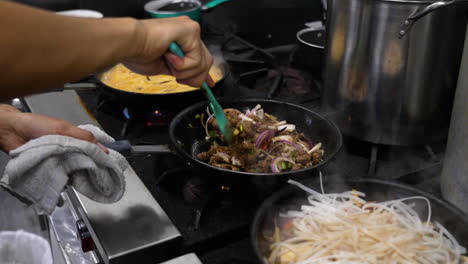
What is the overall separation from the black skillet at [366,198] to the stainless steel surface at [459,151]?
6.5 inches

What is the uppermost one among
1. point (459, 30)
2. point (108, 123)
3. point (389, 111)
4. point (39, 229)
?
point (459, 30)

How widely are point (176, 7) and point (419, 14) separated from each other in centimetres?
154

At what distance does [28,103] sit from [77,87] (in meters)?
0.25

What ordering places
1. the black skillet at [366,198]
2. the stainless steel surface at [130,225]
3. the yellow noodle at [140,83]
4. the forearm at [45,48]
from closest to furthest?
the forearm at [45,48] → the black skillet at [366,198] → the stainless steel surface at [130,225] → the yellow noodle at [140,83]

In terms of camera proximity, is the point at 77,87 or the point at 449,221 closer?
the point at 449,221

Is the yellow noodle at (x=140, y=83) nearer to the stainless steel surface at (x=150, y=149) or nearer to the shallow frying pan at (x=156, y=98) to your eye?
the shallow frying pan at (x=156, y=98)

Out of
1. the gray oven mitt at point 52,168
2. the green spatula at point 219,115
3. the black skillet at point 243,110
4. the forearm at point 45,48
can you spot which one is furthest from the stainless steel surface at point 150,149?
the forearm at point 45,48

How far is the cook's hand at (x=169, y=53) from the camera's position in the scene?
1127mm

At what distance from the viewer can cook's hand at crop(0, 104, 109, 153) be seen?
1.30 metres

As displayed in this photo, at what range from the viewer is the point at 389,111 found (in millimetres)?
1496

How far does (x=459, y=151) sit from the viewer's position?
126cm

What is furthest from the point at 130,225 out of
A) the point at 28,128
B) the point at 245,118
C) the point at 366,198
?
the point at 366,198

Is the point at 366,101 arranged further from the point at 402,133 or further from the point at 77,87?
the point at 77,87

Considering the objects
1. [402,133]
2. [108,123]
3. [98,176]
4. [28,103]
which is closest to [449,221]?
[402,133]
